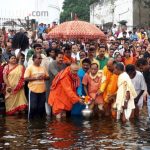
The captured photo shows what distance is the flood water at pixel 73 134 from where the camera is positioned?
10914 mm

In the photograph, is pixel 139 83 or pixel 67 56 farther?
pixel 67 56

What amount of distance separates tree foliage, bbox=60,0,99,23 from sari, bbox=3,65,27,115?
50.7 meters

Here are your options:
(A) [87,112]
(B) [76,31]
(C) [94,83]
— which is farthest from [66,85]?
(B) [76,31]

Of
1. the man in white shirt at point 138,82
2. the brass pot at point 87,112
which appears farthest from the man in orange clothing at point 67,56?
the man in white shirt at point 138,82

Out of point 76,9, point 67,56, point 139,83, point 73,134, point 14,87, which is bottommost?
point 73,134

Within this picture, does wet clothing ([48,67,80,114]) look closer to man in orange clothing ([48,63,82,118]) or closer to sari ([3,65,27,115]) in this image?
man in orange clothing ([48,63,82,118])

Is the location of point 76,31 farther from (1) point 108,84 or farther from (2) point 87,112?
(2) point 87,112

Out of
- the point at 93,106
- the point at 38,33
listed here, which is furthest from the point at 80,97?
the point at 38,33

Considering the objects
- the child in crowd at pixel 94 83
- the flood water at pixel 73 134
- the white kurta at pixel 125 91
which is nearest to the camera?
the flood water at pixel 73 134

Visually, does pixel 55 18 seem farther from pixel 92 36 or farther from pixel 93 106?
pixel 93 106

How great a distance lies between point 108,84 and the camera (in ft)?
→ 48.2

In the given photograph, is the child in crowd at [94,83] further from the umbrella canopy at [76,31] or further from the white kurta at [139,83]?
the umbrella canopy at [76,31]

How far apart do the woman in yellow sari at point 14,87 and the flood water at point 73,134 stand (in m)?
0.62

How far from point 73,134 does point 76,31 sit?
20.7 ft
